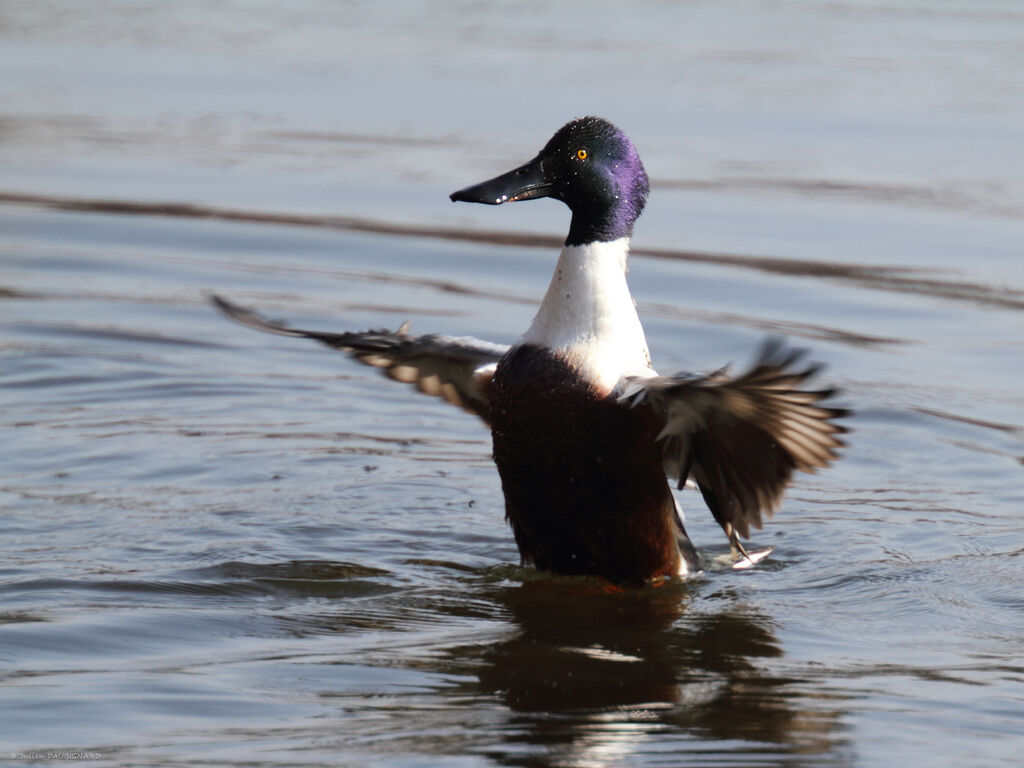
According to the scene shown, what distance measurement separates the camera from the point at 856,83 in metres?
11.9

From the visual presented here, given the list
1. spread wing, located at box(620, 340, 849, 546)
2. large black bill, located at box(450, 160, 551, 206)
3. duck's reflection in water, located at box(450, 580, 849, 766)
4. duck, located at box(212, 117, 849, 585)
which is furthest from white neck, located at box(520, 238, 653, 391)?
duck's reflection in water, located at box(450, 580, 849, 766)

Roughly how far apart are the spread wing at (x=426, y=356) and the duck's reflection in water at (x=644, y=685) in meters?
0.84

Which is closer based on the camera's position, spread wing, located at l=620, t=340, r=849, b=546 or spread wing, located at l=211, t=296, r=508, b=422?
spread wing, located at l=620, t=340, r=849, b=546

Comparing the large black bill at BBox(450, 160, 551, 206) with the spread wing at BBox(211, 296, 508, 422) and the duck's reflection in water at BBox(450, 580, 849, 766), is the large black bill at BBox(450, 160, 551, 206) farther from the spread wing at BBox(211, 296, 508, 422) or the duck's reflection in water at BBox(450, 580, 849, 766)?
the duck's reflection in water at BBox(450, 580, 849, 766)

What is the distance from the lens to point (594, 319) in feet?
16.6

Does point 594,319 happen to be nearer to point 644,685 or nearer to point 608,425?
point 608,425

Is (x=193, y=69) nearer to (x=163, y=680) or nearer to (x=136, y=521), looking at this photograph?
(x=136, y=521)

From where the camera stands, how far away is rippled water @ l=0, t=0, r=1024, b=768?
13.8ft

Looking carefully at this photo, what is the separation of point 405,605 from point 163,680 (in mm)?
990

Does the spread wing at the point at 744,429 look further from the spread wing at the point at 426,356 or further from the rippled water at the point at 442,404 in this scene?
the spread wing at the point at 426,356

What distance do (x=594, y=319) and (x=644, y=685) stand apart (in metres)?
1.17

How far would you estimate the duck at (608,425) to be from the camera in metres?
4.75

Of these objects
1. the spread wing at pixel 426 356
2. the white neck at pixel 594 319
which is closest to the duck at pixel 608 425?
the white neck at pixel 594 319

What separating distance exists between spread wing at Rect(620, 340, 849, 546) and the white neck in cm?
13
